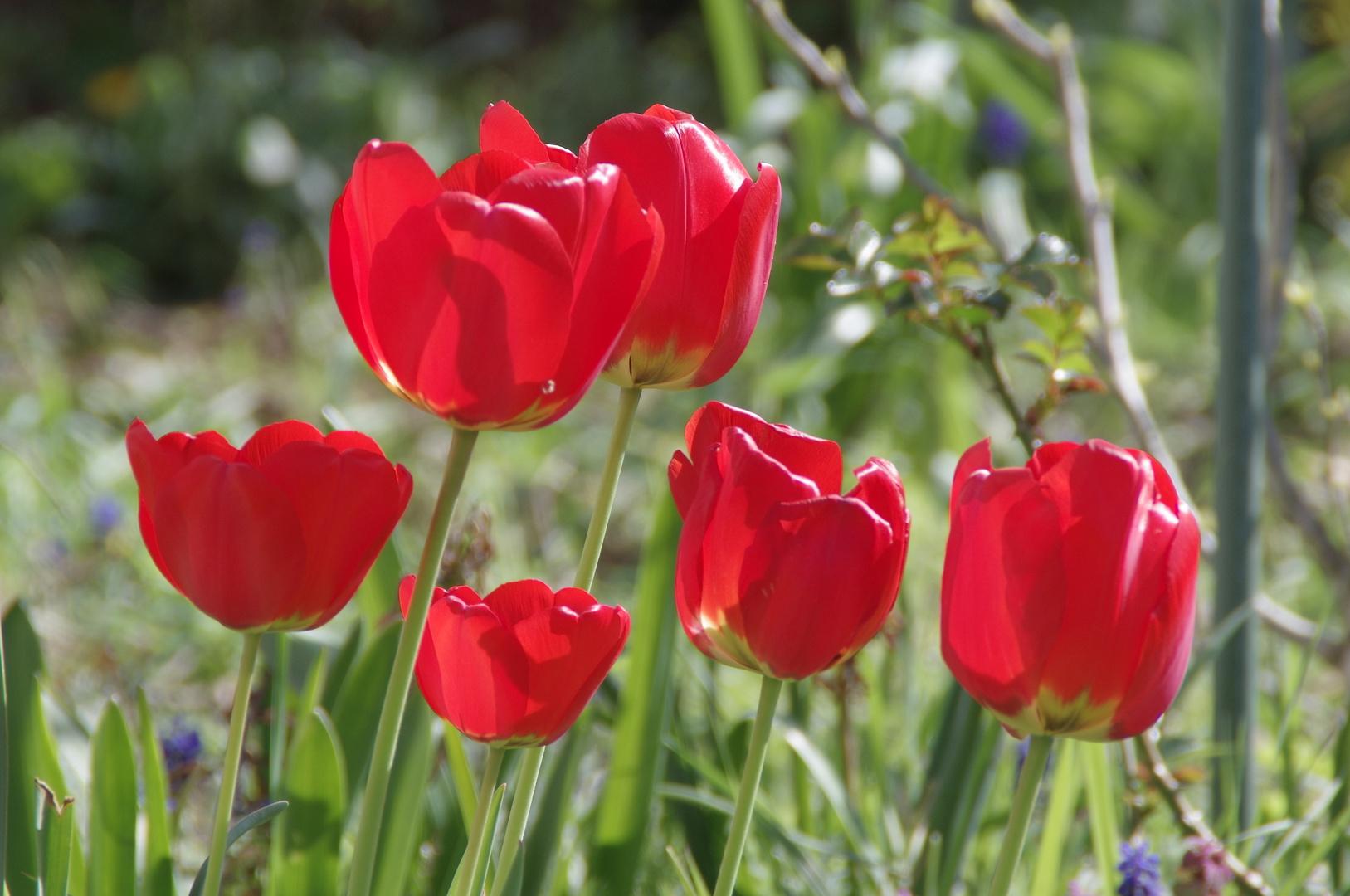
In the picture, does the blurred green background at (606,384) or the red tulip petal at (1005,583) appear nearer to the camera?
the red tulip petal at (1005,583)

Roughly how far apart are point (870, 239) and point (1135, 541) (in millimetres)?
363

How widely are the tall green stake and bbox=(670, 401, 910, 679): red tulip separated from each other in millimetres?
565

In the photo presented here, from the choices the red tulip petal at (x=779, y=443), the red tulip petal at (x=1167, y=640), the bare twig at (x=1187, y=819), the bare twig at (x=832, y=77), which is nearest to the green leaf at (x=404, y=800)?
the red tulip petal at (x=779, y=443)

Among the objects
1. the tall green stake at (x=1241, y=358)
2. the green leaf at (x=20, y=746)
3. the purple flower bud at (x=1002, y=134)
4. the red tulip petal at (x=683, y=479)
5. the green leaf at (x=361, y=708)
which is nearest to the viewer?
the red tulip petal at (x=683, y=479)

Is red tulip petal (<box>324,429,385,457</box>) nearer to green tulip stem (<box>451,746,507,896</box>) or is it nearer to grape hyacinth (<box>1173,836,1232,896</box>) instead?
green tulip stem (<box>451,746,507,896</box>)

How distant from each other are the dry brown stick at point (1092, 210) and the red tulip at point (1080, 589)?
62cm

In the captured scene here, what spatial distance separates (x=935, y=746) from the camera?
871 mm

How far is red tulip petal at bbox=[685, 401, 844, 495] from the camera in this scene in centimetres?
47

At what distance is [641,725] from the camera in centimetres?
69

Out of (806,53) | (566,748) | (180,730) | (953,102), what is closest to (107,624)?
(180,730)

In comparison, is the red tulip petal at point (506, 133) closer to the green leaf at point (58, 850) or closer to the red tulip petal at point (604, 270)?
the red tulip petal at point (604, 270)

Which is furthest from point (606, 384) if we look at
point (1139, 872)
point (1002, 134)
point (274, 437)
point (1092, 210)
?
point (274, 437)

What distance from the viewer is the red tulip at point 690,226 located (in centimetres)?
44

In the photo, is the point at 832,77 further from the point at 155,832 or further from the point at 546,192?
the point at 155,832
